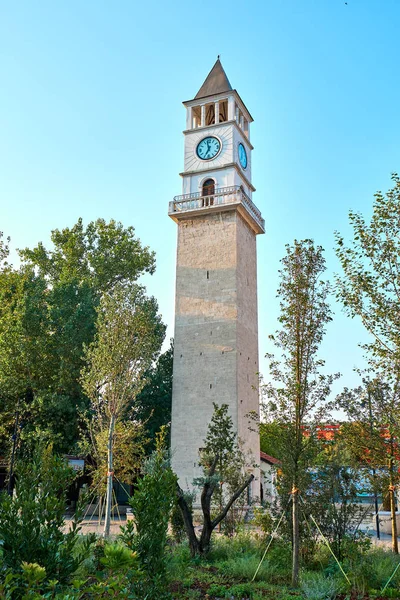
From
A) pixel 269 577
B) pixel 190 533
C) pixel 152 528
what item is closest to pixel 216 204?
pixel 190 533

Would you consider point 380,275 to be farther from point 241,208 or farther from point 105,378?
point 241,208

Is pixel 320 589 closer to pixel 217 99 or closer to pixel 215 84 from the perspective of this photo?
pixel 217 99

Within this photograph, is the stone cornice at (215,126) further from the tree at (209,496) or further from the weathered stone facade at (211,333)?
the tree at (209,496)

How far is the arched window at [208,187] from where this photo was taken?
28.6 m

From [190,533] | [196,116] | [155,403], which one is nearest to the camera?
[190,533]

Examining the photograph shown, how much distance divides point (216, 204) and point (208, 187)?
170 centimetres

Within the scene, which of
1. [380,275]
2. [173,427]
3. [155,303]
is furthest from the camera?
[155,303]

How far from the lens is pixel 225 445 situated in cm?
1354

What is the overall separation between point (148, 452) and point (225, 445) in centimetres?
1495

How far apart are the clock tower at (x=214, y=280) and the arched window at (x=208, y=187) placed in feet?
0.19

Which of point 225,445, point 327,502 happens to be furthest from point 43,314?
point 327,502

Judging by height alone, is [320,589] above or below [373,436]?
below

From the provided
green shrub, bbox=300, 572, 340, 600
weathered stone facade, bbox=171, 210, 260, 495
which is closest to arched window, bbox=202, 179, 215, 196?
weathered stone facade, bbox=171, 210, 260, 495

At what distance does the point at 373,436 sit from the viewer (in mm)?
12789
